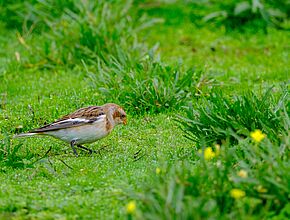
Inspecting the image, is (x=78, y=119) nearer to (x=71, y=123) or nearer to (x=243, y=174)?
(x=71, y=123)

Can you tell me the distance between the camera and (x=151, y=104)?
9281mm

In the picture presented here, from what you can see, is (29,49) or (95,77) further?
(29,49)

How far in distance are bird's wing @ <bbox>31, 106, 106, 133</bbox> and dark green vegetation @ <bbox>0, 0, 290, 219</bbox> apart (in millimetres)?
285

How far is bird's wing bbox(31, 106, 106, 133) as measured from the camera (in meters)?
7.99

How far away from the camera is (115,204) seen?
5.97m

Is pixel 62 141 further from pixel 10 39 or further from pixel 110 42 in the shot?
pixel 10 39

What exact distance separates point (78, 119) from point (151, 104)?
4.61 ft

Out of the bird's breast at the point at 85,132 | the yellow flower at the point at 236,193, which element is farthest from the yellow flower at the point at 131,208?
the bird's breast at the point at 85,132

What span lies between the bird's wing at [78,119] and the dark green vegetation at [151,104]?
285mm

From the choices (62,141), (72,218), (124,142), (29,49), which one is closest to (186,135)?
(124,142)

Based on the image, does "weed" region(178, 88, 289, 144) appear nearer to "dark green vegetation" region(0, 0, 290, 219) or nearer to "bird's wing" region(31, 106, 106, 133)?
"dark green vegetation" region(0, 0, 290, 219)

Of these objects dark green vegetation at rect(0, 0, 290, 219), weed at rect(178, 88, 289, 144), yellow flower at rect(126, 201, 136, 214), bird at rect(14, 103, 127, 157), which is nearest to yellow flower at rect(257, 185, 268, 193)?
dark green vegetation at rect(0, 0, 290, 219)

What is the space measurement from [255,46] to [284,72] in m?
1.64

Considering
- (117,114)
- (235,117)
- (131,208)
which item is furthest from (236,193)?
(117,114)
